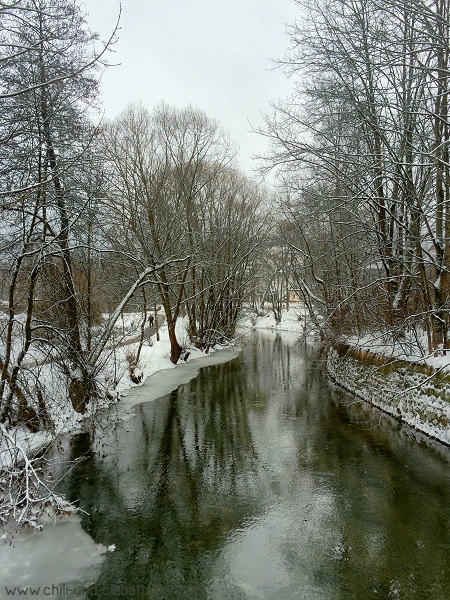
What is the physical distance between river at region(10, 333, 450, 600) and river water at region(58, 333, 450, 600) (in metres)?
0.02

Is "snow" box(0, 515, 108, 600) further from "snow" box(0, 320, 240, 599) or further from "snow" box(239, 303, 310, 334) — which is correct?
"snow" box(239, 303, 310, 334)

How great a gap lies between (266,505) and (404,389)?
18.1 feet

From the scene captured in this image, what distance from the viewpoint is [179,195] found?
21359mm

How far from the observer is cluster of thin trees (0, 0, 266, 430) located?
6652 mm

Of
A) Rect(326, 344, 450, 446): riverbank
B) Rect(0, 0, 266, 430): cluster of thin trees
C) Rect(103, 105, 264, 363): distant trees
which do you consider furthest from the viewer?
Rect(103, 105, 264, 363): distant trees

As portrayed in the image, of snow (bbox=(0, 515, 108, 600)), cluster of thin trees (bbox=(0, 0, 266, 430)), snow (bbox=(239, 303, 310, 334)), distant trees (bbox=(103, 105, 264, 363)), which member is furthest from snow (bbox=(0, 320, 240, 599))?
snow (bbox=(239, 303, 310, 334))

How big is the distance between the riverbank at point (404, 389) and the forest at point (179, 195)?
721 mm

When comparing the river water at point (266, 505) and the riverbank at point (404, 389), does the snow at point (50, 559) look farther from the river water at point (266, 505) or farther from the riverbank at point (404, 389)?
the riverbank at point (404, 389)

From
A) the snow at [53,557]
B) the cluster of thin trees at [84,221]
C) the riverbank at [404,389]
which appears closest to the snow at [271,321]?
the cluster of thin trees at [84,221]

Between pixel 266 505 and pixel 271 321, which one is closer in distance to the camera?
pixel 266 505

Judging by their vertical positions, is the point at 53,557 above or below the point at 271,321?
above

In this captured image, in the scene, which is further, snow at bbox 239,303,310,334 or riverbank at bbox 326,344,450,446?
snow at bbox 239,303,310,334

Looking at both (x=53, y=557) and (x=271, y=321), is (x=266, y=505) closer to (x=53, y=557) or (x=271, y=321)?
(x=53, y=557)

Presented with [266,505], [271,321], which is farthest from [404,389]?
[271,321]
